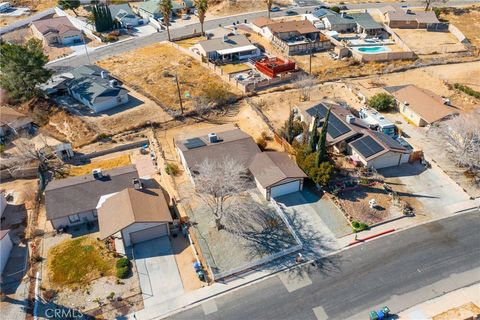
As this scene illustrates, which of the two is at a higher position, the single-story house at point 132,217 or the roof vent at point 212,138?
the roof vent at point 212,138

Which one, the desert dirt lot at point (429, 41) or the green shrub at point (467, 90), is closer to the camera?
the green shrub at point (467, 90)

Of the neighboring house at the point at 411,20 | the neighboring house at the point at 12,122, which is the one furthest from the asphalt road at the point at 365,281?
the neighboring house at the point at 411,20

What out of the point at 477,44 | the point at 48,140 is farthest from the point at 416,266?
the point at 477,44

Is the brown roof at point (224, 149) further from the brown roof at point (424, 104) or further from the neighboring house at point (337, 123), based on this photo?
the brown roof at point (424, 104)

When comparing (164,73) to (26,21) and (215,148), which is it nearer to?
(215,148)

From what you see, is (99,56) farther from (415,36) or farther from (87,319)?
(415,36)

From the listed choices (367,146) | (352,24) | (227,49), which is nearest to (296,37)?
(352,24)
